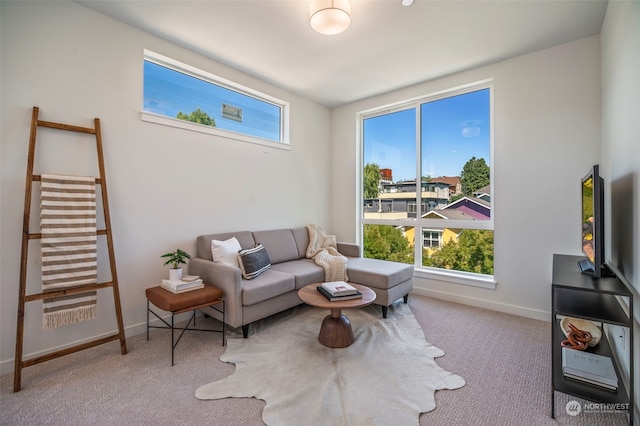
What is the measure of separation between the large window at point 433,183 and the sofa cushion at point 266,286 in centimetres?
195

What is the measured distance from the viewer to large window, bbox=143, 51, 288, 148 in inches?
114

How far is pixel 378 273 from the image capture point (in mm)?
3029

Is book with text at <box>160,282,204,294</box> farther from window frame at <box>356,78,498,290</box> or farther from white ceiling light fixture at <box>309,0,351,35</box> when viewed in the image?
window frame at <box>356,78,498,290</box>

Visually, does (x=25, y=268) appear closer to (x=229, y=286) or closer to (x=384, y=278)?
(x=229, y=286)

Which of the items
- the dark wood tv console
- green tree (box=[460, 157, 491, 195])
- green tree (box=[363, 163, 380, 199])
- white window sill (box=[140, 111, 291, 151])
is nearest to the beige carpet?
the dark wood tv console

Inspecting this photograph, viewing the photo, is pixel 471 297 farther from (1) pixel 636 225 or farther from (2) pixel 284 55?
(2) pixel 284 55

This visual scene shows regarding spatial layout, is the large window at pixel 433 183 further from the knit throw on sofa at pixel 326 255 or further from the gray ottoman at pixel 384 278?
the knit throw on sofa at pixel 326 255

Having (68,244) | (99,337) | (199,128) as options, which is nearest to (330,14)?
(199,128)

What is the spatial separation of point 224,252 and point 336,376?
160 centimetres

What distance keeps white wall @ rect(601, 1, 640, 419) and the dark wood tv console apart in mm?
99

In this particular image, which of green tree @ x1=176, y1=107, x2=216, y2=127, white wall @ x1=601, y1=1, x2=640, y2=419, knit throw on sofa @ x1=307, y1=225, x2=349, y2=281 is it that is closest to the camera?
white wall @ x1=601, y1=1, x2=640, y2=419

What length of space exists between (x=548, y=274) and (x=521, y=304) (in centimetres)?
42

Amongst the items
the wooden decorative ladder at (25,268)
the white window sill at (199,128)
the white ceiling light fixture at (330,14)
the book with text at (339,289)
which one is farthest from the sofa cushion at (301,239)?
the white ceiling light fixture at (330,14)

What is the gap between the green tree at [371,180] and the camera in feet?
14.6
